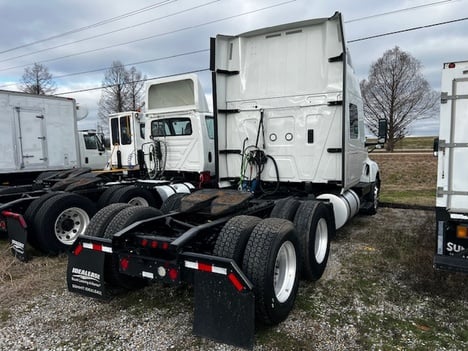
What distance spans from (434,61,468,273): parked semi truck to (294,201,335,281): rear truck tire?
1.29 m

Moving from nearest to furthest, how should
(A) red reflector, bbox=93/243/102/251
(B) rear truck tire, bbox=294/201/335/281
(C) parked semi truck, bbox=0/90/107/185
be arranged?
(A) red reflector, bbox=93/243/102/251 → (B) rear truck tire, bbox=294/201/335/281 → (C) parked semi truck, bbox=0/90/107/185

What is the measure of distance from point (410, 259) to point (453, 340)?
→ 2.12 meters

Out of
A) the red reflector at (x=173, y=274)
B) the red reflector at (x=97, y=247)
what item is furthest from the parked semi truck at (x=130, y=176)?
the red reflector at (x=173, y=274)

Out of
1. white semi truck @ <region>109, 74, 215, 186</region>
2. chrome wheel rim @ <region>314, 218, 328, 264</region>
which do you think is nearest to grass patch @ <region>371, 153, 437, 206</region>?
white semi truck @ <region>109, 74, 215, 186</region>

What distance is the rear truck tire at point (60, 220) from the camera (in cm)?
523

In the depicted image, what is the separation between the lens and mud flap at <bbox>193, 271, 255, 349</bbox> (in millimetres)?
2781

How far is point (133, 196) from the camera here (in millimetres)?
6621

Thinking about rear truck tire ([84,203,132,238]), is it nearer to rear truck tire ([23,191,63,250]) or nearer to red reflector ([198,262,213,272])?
red reflector ([198,262,213,272])

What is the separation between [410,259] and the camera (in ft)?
16.8

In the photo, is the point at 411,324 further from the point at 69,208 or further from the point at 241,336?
the point at 69,208

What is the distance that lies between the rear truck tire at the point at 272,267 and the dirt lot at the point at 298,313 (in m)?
0.24

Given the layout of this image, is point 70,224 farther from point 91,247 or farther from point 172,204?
point 91,247

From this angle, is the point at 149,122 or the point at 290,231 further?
the point at 149,122

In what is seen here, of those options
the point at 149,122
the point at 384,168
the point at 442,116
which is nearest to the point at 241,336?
the point at 442,116
